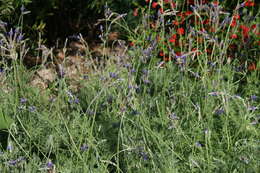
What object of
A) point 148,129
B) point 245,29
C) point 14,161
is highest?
point 245,29

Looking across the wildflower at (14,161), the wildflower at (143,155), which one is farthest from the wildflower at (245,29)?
the wildflower at (14,161)

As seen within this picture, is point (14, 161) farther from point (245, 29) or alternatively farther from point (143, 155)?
point (245, 29)

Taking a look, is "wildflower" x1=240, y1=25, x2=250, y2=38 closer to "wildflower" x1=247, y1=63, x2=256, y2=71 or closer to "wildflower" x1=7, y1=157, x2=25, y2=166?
"wildflower" x1=247, y1=63, x2=256, y2=71

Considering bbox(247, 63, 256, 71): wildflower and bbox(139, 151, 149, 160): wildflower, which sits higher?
bbox(247, 63, 256, 71): wildflower

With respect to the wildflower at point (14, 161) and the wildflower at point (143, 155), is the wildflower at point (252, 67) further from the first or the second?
the wildflower at point (14, 161)

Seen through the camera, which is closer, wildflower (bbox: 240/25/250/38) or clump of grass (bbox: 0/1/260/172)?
clump of grass (bbox: 0/1/260/172)

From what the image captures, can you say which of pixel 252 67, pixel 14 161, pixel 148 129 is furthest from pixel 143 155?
pixel 252 67

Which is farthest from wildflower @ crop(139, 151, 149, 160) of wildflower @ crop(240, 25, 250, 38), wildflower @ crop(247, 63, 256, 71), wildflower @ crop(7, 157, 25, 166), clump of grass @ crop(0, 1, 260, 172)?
wildflower @ crop(240, 25, 250, 38)

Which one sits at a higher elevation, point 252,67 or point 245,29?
point 245,29

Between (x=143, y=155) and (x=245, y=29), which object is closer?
(x=143, y=155)

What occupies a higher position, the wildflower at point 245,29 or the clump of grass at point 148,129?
the wildflower at point 245,29

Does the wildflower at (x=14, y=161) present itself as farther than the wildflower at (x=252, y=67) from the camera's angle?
No

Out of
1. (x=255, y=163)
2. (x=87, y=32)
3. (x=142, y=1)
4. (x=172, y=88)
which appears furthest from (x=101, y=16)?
(x=255, y=163)

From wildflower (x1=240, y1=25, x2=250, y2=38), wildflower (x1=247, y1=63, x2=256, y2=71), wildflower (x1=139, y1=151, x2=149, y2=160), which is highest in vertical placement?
wildflower (x1=240, y1=25, x2=250, y2=38)
